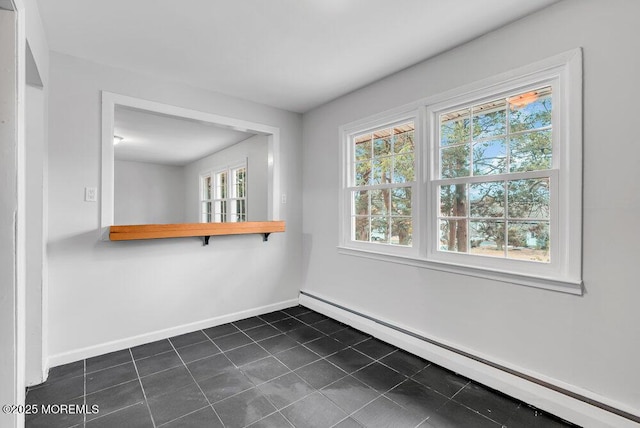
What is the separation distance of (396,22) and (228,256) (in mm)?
2561

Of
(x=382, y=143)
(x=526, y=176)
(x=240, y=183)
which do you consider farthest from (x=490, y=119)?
(x=240, y=183)

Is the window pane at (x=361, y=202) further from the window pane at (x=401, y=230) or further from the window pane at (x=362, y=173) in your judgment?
the window pane at (x=401, y=230)

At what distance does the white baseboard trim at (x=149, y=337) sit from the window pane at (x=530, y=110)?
115 inches

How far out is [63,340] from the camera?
7.69 ft

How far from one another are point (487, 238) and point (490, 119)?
0.85m

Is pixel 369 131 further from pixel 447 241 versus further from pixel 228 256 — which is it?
pixel 228 256

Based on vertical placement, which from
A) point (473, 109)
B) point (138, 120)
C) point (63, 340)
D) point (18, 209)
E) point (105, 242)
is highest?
point (138, 120)

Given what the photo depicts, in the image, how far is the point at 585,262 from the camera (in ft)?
5.54

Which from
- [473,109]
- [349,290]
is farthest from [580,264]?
[349,290]

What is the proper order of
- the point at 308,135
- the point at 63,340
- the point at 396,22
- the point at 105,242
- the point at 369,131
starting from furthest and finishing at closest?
the point at 308,135
the point at 369,131
the point at 105,242
the point at 63,340
the point at 396,22

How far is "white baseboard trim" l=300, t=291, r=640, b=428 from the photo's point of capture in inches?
63.2

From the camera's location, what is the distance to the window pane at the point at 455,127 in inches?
89.8

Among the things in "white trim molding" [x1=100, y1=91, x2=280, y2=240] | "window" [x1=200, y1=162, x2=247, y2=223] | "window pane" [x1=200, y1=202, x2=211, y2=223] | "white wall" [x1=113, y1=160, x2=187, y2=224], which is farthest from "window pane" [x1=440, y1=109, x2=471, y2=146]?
"white wall" [x1=113, y1=160, x2=187, y2=224]

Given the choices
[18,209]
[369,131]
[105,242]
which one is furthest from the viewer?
[369,131]
